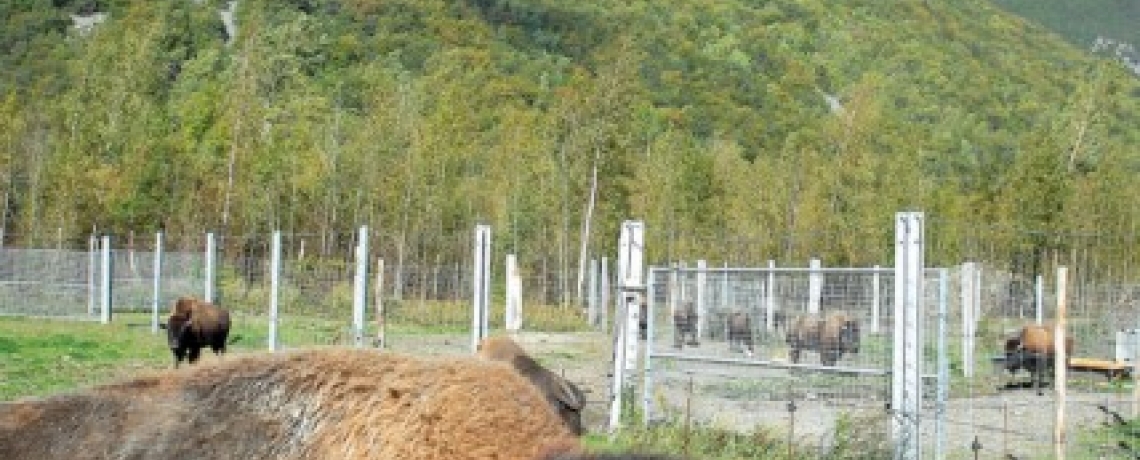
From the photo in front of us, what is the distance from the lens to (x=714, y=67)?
360ft

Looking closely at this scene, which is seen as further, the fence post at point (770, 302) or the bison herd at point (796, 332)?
the fence post at point (770, 302)

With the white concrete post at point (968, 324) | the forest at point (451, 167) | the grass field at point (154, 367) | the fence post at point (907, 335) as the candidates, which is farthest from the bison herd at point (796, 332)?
the forest at point (451, 167)

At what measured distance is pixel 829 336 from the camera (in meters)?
12.3

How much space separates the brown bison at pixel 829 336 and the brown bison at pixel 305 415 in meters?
8.20

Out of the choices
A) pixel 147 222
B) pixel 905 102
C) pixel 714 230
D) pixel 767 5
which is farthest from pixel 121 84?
pixel 767 5

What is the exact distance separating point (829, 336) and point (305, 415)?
8629mm

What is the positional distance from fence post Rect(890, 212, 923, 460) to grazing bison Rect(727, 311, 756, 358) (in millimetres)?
2297

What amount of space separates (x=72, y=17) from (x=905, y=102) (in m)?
61.2

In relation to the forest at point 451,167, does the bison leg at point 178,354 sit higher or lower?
lower

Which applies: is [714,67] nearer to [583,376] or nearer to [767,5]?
[767,5]

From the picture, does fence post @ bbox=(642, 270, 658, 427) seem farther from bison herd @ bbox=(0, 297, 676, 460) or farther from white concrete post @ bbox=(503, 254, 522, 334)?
white concrete post @ bbox=(503, 254, 522, 334)

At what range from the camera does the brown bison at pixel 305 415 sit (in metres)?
4.12

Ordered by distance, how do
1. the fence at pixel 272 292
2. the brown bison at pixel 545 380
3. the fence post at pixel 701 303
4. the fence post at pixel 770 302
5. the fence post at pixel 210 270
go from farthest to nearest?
the fence post at pixel 210 270, the fence at pixel 272 292, the fence post at pixel 701 303, the fence post at pixel 770 302, the brown bison at pixel 545 380

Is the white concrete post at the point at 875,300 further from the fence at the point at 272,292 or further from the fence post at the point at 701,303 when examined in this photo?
the fence at the point at 272,292
